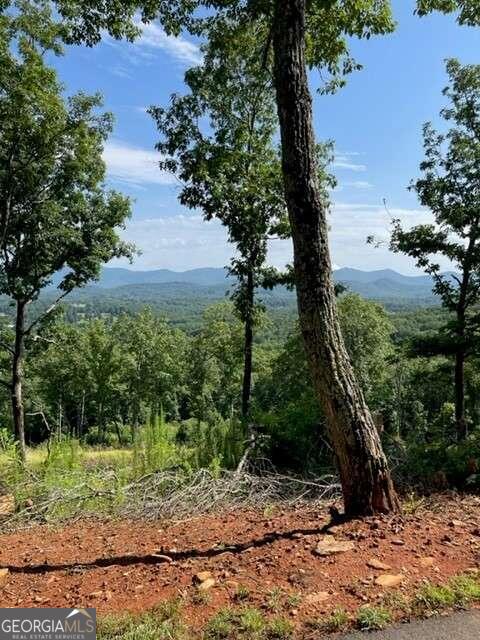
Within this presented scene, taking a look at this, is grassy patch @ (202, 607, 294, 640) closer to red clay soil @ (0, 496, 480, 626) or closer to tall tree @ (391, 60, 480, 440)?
red clay soil @ (0, 496, 480, 626)

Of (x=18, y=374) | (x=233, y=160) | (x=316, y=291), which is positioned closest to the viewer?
(x=316, y=291)

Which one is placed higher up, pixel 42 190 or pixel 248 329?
pixel 42 190

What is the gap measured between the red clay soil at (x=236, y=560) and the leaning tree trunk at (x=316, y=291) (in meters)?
0.37

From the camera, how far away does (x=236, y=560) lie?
296cm

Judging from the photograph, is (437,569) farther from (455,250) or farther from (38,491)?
(455,250)

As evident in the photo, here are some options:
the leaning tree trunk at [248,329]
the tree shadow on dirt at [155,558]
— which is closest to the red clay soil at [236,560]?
the tree shadow on dirt at [155,558]

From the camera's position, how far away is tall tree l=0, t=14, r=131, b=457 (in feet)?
29.0

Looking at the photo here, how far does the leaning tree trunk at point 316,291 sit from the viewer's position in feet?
11.1

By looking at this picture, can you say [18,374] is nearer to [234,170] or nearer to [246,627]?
[234,170]

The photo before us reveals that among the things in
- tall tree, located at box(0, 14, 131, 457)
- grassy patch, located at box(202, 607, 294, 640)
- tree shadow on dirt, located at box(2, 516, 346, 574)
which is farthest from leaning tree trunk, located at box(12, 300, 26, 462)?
grassy patch, located at box(202, 607, 294, 640)

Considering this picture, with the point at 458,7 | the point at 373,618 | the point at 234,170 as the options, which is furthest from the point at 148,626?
the point at 234,170

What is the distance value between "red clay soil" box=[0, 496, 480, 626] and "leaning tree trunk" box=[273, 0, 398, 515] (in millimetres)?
369

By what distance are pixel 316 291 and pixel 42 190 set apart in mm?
9533

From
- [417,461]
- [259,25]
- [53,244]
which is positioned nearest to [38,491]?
[417,461]
